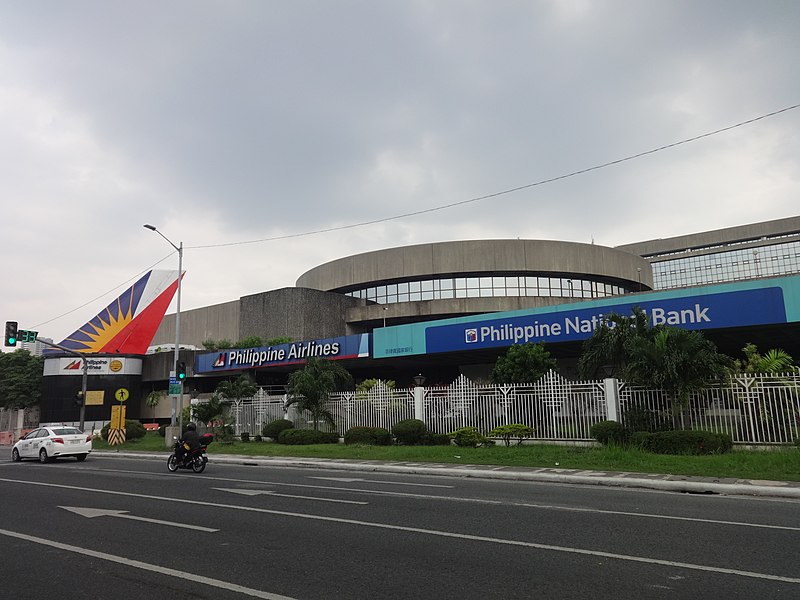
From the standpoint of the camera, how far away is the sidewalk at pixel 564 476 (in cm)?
1243

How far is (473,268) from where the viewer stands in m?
48.6

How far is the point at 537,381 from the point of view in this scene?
22906 mm

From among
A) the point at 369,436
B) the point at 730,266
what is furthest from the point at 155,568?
the point at 730,266

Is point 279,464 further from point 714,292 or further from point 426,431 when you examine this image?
point 714,292

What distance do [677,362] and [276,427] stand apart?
17.5 metres

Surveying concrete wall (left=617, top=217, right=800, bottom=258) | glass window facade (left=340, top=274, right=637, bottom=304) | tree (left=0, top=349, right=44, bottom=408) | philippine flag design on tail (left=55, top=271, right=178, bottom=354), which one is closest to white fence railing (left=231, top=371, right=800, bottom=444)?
philippine flag design on tail (left=55, top=271, right=178, bottom=354)

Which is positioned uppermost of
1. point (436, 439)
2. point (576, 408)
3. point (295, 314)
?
point (295, 314)

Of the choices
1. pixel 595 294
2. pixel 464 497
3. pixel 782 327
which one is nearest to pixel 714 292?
pixel 782 327

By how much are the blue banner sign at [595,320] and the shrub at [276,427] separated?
7766 millimetres

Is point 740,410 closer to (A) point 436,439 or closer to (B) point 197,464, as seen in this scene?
(A) point 436,439

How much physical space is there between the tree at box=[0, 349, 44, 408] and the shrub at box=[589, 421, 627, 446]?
45.2m

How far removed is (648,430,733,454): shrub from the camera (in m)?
17.0

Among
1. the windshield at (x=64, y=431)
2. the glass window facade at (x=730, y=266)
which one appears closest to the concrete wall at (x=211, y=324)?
the windshield at (x=64, y=431)

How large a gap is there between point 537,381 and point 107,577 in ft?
60.9
